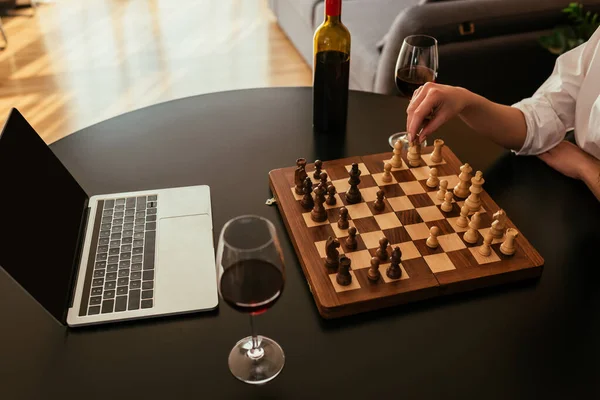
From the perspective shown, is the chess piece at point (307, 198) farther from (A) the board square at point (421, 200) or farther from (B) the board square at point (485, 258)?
(B) the board square at point (485, 258)

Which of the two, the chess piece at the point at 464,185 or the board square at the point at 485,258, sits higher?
the chess piece at the point at 464,185

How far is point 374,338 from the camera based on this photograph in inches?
36.1

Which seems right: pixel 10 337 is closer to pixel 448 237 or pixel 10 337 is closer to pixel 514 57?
pixel 448 237

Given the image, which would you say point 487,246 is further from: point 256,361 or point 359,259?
point 256,361

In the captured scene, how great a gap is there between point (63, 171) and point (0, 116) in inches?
82.9

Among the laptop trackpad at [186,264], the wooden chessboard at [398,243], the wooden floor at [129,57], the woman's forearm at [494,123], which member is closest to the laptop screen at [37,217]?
the laptop trackpad at [186,264]

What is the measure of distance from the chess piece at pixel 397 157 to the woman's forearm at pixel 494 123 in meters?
0.20

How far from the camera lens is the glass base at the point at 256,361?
85 cm

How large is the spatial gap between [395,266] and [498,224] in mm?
213

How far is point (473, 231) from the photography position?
3.50ft

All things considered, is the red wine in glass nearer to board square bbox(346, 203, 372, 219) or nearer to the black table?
the black table

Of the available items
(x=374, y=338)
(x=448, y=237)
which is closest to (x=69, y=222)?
(x=374, y=338)

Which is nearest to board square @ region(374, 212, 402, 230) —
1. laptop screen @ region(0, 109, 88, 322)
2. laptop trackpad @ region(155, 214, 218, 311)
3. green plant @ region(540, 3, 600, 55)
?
laptop trackpad @ region(155, 214, 218, 311)

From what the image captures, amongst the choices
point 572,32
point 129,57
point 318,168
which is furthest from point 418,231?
point 129,57
